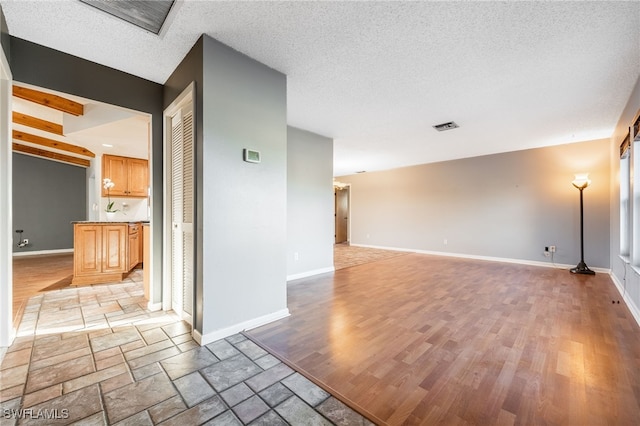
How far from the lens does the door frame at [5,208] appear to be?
6.65ft

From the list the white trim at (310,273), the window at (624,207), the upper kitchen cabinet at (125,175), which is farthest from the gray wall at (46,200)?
the window at (624,207)

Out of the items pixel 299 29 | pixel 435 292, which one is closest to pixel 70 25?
pixel 299 29

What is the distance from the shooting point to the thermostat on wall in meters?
2.41

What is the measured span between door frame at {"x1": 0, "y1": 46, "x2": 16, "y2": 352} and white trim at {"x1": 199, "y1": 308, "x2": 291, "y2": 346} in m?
1.40

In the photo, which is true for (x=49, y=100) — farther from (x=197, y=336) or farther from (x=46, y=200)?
(x=46, y=200)

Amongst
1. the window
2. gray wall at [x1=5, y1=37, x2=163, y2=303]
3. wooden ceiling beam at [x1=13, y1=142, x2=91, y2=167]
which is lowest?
the window

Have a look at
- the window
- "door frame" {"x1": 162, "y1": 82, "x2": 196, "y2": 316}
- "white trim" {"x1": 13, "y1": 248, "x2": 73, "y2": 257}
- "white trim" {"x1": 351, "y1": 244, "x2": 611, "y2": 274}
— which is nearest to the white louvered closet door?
"door frame" {"x1": 162, "y1": 82, "x2": 196, "y2": 316}

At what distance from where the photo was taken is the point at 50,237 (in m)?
7.08

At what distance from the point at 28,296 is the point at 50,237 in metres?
5.11

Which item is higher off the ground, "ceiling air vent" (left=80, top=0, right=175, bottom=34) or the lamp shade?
"ceiling air vent" (left=80, top=0, right=175, bottom=34)

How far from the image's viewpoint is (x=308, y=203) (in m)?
4.66

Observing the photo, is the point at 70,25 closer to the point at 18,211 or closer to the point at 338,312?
the point at 338,312

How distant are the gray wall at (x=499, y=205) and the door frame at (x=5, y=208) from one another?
24.4 ft

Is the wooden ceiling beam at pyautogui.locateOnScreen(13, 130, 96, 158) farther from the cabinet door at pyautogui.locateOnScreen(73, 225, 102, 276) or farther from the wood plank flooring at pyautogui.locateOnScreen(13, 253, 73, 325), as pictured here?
the cabinet door at pyautogui.locateOnScreen(73, 225, 102, 276)
